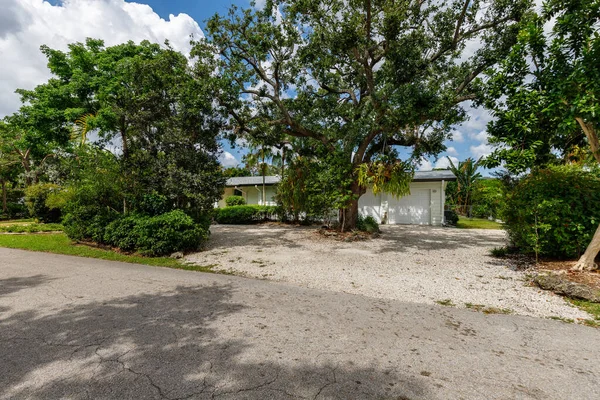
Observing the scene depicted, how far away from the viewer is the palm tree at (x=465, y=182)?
75.2 ft

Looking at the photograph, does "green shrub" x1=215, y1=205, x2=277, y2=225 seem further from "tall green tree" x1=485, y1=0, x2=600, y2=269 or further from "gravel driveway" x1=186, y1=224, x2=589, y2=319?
"tall green tree" x1=485, y1=0, x2=600, y2=269

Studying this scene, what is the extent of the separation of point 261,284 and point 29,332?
10.0 feet

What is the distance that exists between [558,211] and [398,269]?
3.62 m

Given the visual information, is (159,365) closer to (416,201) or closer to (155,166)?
(155,166)

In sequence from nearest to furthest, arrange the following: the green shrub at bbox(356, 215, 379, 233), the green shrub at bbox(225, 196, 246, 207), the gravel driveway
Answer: the gravel driveway
the green shrub at bbox(356, 215, 379, 233)
the green shrub at bbox(225, 196, 246, 207)

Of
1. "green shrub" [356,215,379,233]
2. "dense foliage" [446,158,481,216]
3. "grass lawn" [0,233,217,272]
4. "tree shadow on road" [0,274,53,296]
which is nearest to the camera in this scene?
"tree shadow on road" [0,274,53,296]

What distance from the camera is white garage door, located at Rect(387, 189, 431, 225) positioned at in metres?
16.5

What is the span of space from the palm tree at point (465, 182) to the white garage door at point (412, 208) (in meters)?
8.17

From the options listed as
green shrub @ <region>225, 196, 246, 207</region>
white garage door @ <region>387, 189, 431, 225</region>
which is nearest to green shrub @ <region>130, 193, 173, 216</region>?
green shrub @ <region>225, 196, 246, 207</region>

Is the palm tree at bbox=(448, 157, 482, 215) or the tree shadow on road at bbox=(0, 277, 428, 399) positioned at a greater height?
the palm tree at bbox=(448, 157, 482, 215)

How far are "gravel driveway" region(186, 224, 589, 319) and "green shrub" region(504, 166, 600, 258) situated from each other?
42.8 inches

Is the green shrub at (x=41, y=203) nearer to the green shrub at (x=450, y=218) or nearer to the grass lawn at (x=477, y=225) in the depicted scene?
the green shrub at (x=450, y=218)

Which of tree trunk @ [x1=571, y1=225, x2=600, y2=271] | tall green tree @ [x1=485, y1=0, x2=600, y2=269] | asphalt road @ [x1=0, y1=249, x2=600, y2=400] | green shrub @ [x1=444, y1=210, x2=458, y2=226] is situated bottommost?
asphalt road @ [x1=0, y1=249, x2=600, y2=400]

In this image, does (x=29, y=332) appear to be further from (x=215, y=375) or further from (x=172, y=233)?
(x=172, y=233)
